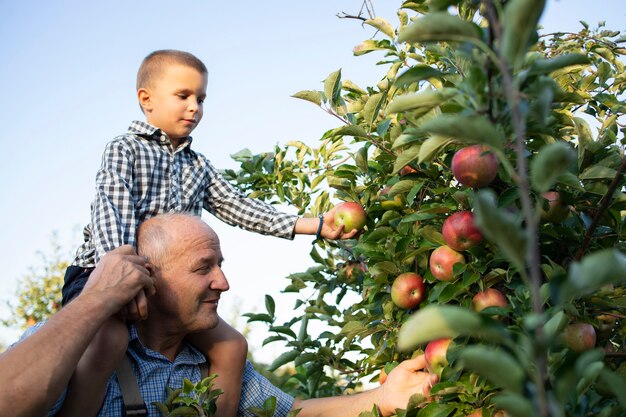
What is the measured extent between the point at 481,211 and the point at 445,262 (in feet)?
3.64

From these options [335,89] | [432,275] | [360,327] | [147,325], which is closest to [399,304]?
[432,275]

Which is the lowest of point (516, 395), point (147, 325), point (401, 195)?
point (147, 325)

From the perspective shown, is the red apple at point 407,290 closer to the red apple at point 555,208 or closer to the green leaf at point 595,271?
the red apple at point 555,208

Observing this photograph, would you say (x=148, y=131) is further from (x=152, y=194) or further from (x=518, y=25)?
(x=518, y=25)

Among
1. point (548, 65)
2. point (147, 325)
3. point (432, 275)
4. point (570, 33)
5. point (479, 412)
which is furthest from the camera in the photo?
point (570, 33)

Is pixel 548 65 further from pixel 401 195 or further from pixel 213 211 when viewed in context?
pixel 213 211

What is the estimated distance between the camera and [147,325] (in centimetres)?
228

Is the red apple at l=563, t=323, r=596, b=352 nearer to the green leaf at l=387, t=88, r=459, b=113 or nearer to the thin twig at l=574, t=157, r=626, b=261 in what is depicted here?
the thin twig at l=574, t=157, r=626, b=261

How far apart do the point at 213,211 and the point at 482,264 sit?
129 centimetres

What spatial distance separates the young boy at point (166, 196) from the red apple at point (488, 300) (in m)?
0.63

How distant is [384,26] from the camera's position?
A: 2.35 meters

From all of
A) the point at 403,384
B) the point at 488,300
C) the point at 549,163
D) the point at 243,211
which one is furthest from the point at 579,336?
the point at 243,211

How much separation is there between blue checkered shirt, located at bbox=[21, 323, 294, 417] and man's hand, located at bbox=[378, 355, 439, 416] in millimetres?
547

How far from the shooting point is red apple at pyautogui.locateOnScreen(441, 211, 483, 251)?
5.63ft
